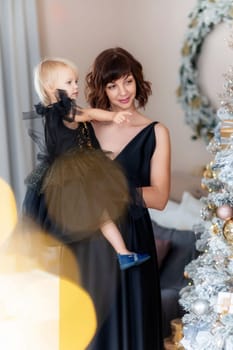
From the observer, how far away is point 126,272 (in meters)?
1.53

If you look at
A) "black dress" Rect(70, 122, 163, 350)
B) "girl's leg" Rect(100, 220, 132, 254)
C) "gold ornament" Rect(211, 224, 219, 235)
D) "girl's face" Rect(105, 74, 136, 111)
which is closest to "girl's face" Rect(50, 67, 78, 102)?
"girl's face" Rect(105, 74, 136, 111)

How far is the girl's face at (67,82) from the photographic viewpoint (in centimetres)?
145

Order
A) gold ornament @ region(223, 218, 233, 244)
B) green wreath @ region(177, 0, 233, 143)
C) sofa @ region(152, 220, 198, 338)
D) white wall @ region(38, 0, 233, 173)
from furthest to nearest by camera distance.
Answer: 1. green wreath @ region(177, 0, 233, 143)
2. sofa @ region(152, 220, 198, 338)
3. white wall @ region(38, 0, 233, 173)
4. gold ornament @ region(223, 218, 233, 244)

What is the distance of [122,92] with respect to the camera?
1.50 meters

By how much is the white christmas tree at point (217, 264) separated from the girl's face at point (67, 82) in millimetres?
414

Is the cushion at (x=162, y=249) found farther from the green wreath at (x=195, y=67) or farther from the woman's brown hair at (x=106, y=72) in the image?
the woman's brown hair at (x=106, y=72)

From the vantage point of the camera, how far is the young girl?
1.45m

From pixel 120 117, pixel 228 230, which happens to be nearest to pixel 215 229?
pixel 228 230

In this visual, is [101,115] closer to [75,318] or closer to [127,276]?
[127,276]

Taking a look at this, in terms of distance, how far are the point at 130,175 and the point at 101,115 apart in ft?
0.61

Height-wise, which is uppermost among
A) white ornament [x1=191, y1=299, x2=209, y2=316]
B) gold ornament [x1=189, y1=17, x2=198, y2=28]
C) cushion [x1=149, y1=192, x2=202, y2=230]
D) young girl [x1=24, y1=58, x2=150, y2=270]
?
gold ornament [x1=189, y1=17, x2=198, y2=28]

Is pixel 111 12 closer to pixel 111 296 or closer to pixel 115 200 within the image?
pixel 115 200

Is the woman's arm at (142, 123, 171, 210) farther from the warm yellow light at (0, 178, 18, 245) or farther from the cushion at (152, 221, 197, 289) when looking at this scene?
the cushion at (152, 221, 197, 289)

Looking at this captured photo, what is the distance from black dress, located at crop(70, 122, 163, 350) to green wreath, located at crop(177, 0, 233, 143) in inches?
31.7
